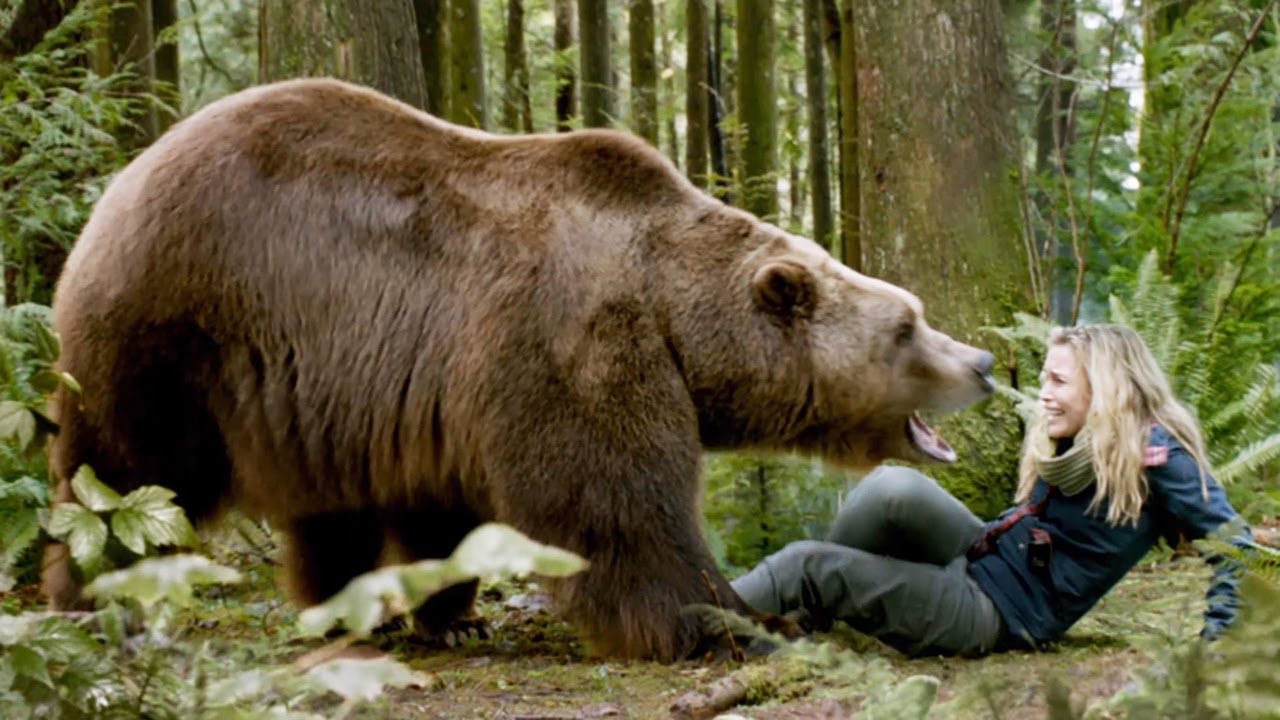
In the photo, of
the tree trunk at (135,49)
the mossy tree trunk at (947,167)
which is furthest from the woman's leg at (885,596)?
the tree trunk at (135,49)

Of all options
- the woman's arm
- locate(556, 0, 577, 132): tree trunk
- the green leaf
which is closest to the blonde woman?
the woman's arm

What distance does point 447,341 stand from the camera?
582 cm

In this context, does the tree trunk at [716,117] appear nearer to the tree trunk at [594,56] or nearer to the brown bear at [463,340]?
the tree trunk at [594,56]

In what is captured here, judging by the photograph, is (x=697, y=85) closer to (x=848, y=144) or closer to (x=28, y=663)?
(x=848, y=144)

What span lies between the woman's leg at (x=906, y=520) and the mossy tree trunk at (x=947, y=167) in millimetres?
2143

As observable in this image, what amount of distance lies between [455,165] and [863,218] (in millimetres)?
3135

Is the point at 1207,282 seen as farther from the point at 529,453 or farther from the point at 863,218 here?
the point at 529,453

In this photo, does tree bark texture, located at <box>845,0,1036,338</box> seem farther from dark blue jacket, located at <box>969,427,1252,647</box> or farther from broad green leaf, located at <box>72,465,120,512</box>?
broad green leaf, located at <box>72,465,120,512</box>

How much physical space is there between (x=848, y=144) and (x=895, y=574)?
5.58 metres

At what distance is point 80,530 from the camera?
342 centimetres

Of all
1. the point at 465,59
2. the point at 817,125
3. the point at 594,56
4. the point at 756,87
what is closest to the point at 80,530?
the point at 465,59

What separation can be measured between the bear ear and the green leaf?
3007 mm

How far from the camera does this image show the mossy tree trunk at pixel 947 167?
8.07m

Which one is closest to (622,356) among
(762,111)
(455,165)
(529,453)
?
(529,453)
